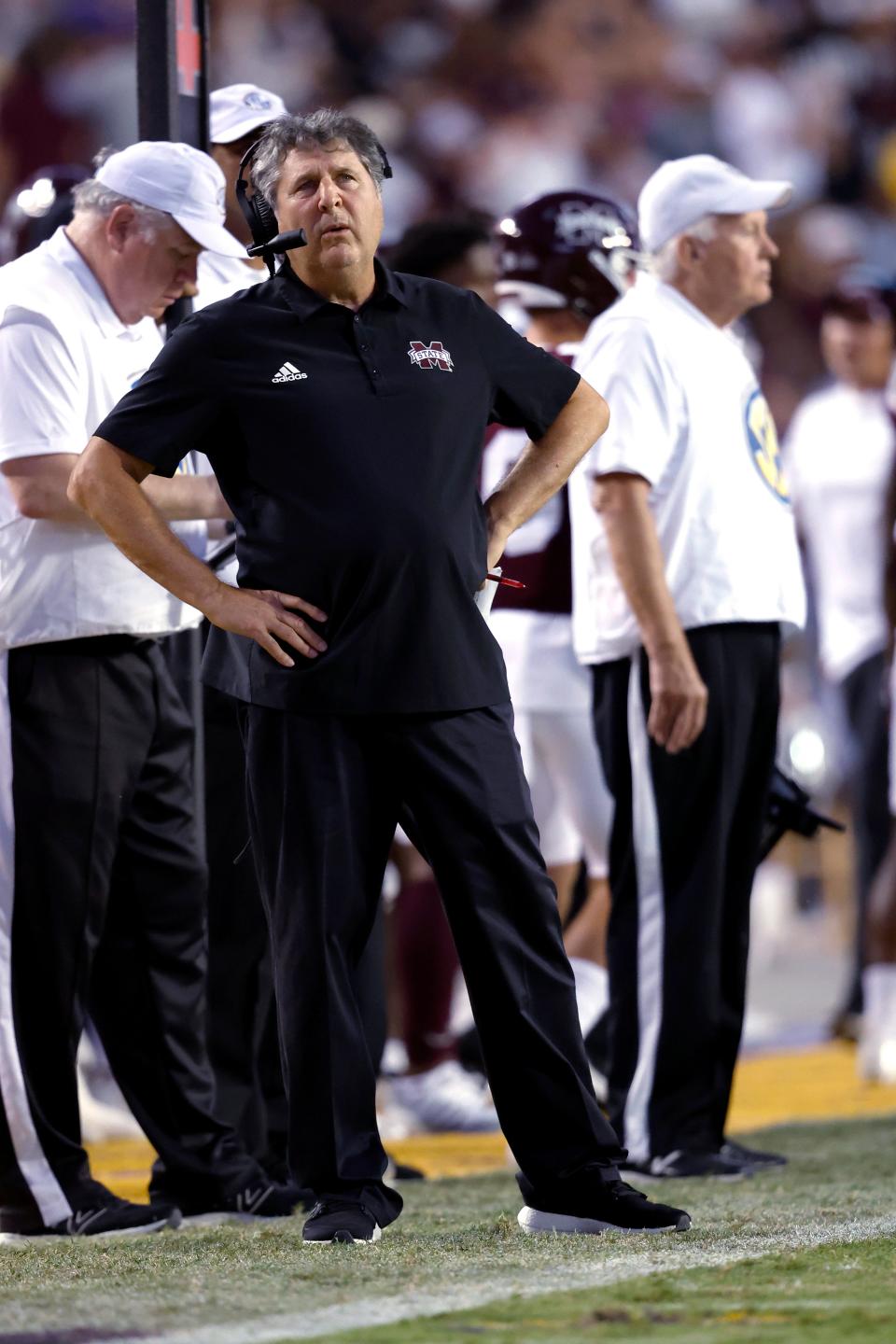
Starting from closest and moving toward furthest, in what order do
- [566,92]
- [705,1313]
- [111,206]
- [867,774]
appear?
[705,1313], [111,206], [867,774], [566,92]

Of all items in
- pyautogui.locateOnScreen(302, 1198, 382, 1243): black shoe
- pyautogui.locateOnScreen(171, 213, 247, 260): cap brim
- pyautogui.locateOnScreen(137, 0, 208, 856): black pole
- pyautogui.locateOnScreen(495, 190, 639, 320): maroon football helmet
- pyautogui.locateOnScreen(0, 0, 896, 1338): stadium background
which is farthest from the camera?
pyautogui.locateOnScreen(0, 0, 896, 1338): stadium background

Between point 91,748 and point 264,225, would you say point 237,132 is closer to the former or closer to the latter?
point 264,225

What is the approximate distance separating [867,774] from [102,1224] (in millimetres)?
4360

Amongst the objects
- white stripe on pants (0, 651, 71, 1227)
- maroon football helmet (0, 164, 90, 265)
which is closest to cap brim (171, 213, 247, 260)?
white stripe on pants (0, 651, 71, 1227)

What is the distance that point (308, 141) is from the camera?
3.77 m

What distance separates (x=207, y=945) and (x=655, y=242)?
1943 millimetres

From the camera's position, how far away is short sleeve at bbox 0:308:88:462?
412 centimetres

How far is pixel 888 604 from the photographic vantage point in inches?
300

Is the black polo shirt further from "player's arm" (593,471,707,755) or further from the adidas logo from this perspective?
"player's arm" (593,471,707,755)

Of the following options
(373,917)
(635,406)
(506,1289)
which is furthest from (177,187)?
(506,1289)

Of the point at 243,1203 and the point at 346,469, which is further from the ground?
the point at 346,469

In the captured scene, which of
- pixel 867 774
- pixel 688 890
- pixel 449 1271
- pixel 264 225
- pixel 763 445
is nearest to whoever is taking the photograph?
pixel 449 1271

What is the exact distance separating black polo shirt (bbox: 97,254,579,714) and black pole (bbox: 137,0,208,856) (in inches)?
36.3

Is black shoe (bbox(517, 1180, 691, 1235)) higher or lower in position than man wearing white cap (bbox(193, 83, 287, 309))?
lower
